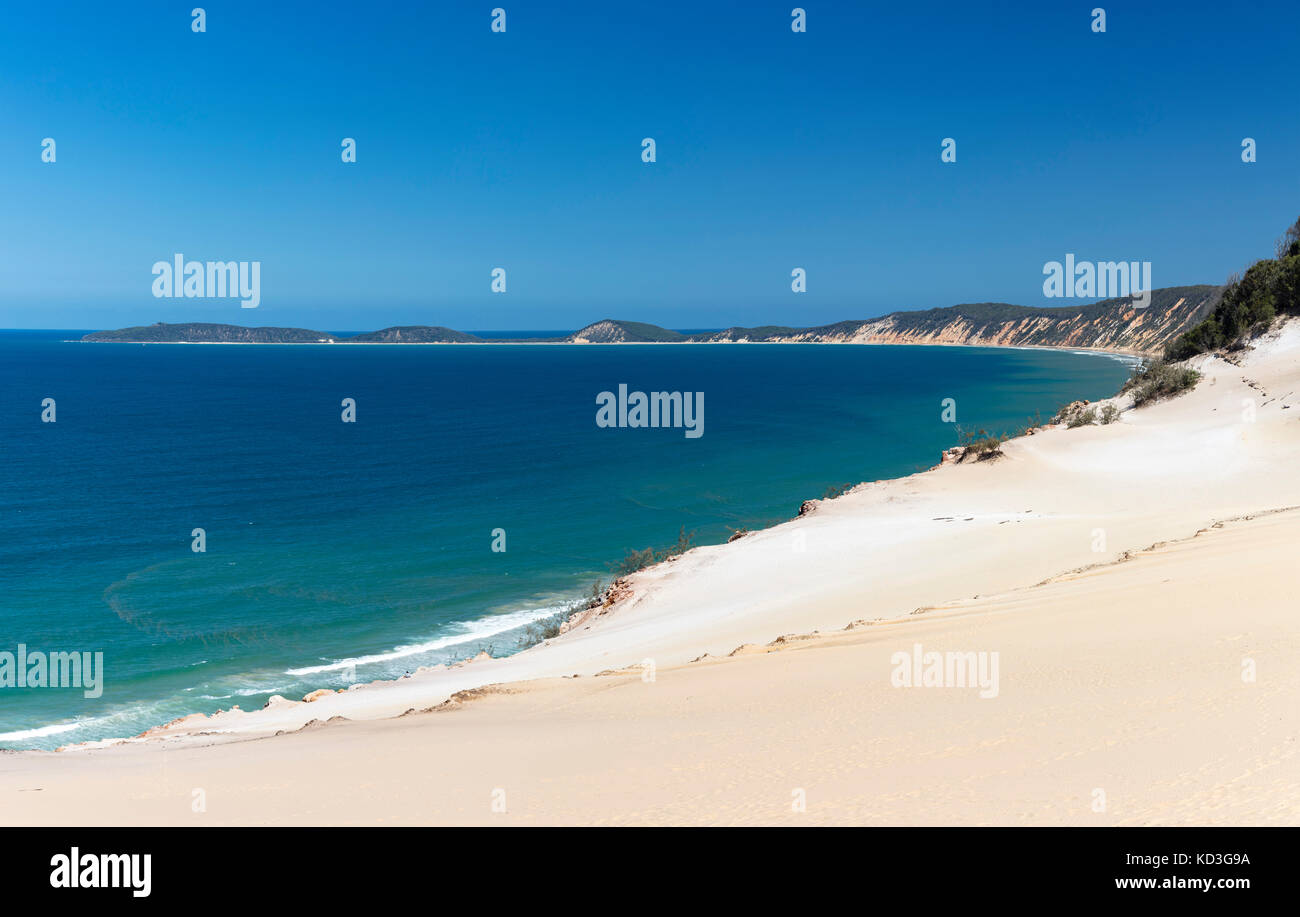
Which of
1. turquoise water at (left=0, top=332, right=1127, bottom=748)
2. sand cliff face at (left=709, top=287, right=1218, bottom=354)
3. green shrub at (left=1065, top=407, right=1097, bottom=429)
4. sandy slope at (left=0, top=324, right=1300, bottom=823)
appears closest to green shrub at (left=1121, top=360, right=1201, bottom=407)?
green shrub at (left=1065, top=407, right=1097, bottom=429)

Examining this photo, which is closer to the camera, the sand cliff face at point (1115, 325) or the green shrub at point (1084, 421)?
the green shrub at point (1084, 421)

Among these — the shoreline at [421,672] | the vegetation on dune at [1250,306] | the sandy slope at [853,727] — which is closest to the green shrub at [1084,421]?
the shoreline at [421,672]

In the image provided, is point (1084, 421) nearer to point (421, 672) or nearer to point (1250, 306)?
point (1250, 306)

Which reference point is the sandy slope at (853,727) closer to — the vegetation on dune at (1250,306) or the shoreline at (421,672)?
the shoreline at (421,672)

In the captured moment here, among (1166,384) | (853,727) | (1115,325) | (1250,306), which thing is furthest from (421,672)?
(1115,325)

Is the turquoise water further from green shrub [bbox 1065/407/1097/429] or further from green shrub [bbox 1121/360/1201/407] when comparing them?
green shrub [bbox 1121/360/1201/407]

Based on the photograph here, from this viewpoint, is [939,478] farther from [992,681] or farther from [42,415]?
[42,415]
